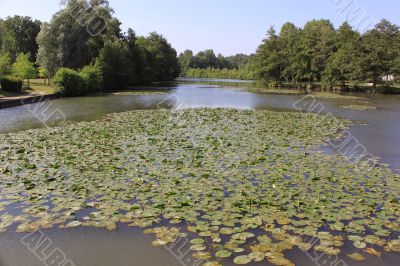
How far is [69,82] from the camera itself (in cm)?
3494

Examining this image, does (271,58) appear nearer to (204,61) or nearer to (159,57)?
(159,57)

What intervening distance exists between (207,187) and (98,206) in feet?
7.63

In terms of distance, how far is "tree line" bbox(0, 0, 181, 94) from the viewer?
1662 inches

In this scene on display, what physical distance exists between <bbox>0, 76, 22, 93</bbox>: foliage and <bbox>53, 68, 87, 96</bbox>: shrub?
11.5 ft

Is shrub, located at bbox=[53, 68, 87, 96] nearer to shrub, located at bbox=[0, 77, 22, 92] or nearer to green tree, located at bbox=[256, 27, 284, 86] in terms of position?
shrub, located at bbox=[0, 77, 22, 92]

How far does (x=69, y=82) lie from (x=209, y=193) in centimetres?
3110

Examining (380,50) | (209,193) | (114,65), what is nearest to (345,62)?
(380,50)

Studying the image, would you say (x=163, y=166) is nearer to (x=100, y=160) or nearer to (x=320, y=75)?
(x=100, y=160)

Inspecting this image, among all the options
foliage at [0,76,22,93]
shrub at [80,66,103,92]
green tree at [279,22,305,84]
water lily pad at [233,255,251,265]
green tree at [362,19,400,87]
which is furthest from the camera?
green tree at [279,22,305,84]

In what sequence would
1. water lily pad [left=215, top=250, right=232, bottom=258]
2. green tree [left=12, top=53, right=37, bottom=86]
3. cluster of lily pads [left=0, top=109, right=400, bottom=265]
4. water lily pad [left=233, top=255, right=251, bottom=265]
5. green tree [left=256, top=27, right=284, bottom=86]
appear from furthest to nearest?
green tree [left=256, top=27, right=284, bottom=86]
green tree [left=12, top=53, right=37, bottom=86]
cluster of lily pads [left=0, top=109, right=400, bottom=265]
water lily pad [left=215, top=250, right=232, bottom=258]
water lily pad [left=233, top=255, right=251, bottom=265]

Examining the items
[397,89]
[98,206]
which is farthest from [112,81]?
[98,206]

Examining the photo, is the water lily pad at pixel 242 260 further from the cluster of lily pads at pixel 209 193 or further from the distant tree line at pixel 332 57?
the distant tree line at pixel 332 57

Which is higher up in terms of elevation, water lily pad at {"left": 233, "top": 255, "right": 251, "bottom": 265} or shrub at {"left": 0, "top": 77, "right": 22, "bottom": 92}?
shrub at {"left": 0, "top": 77, "right": 22, "bottom": 92}

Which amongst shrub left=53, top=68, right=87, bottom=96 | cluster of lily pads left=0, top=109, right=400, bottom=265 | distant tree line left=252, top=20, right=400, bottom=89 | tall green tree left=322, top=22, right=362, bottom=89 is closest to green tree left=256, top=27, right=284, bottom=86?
distant tree line left=252, top=20, right=400, bottom=89
